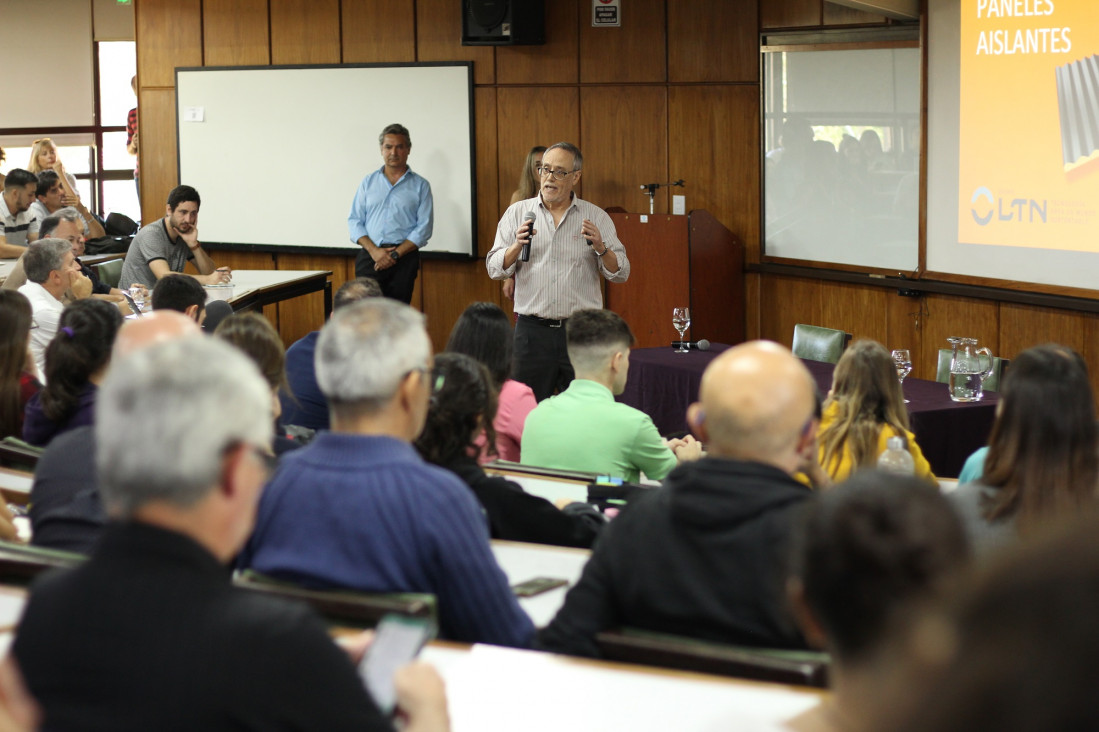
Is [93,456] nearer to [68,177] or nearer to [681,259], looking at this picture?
[681,259]

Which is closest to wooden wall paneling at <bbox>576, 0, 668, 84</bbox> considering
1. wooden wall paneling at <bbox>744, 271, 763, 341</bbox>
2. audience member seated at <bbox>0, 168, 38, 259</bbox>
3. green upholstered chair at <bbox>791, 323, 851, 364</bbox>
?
wooden wall paneling at <bbox>744, 271, 763, 341</bbox>

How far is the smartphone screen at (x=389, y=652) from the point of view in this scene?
153cm

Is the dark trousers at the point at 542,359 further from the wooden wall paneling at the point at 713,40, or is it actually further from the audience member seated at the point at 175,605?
the audience member seated at the point at 175,605

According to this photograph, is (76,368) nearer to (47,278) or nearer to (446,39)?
(47,278)

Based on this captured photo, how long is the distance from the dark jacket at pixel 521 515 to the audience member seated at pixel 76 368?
112cm

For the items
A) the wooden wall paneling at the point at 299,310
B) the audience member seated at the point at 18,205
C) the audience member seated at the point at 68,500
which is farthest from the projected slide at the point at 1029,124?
the audience member seated at the point at 18,205

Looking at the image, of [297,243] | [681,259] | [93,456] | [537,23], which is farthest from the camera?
[297,243]

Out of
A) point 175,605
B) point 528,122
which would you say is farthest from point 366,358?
point 528,122

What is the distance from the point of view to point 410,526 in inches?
76.0

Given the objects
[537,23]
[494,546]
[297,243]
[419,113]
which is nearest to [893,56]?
[537,23]

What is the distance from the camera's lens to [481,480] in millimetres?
2691

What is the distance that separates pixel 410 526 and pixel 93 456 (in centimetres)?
86

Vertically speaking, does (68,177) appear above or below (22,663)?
above

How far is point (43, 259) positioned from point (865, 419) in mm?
3748
